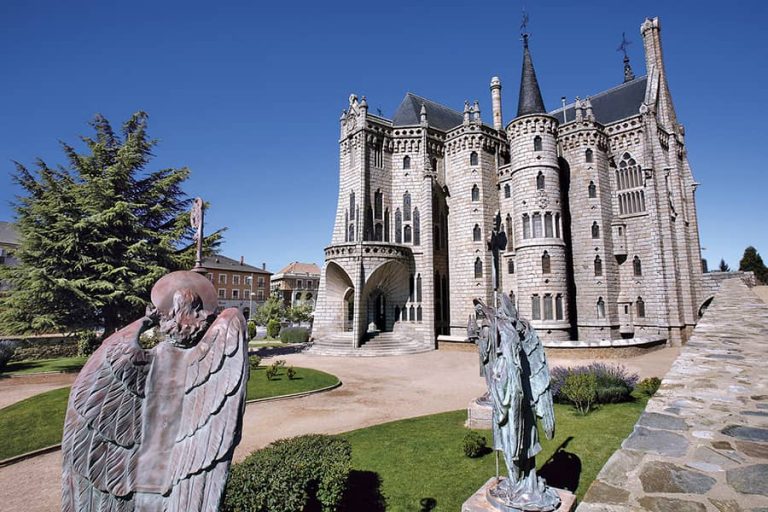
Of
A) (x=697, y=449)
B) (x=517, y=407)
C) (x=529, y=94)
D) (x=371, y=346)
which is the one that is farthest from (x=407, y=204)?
(x=697, y=449)

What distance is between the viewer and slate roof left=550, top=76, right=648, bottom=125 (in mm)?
30359

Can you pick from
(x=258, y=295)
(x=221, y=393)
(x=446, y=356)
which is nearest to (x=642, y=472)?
(x=221, y=393)

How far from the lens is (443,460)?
7844 millimetres

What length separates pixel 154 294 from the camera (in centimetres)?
244

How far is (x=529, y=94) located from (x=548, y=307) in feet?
54.6

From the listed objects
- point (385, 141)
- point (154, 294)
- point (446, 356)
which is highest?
point (385, 141)

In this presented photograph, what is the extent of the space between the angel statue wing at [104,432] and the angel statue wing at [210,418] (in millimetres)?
279

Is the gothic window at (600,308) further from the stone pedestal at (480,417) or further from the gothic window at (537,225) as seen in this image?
the stone pedestal at (480,417)

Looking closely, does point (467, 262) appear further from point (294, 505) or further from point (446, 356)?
point (294, 505)

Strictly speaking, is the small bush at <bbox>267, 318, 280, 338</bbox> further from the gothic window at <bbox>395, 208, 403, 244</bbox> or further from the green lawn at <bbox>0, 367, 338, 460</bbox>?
the green lawn at <bbox>0, 367, 338, 460</bbox>

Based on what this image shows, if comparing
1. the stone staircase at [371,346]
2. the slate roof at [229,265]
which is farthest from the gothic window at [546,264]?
the slate roof at [229,265]

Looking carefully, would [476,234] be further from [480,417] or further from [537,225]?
Result: [480,417]

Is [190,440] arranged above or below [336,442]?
above

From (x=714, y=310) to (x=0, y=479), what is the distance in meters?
20.3
